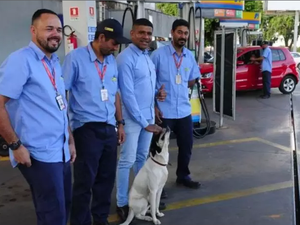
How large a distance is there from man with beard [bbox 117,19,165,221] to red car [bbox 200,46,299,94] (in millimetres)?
8271

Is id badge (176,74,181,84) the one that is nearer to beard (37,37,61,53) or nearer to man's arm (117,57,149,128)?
man's arm (117,57,149,128)

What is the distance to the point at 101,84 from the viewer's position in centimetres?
316

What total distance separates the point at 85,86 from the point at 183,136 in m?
1.76

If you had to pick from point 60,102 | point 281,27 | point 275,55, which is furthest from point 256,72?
point 281,27

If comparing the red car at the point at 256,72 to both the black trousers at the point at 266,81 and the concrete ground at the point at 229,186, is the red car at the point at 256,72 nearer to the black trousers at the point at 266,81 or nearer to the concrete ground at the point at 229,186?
the black trousers at the point at 266,81

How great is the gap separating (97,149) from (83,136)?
166 millimetres

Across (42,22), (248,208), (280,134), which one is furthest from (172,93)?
(280,134)

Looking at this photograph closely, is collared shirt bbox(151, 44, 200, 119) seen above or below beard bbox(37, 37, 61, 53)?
below

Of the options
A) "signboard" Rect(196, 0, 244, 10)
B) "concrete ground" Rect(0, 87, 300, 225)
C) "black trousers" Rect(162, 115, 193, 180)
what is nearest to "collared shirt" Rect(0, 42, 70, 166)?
"concrete ground" Rect(0, 87, 300, 225)

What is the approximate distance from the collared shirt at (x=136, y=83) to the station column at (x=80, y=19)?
7.06 feet

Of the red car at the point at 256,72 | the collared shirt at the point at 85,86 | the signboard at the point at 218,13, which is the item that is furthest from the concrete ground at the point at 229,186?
the signboard at the point at 218,13

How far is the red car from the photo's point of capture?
11914 mm

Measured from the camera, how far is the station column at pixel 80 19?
558 centimetres

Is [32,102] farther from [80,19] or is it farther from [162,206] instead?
[80,19]
